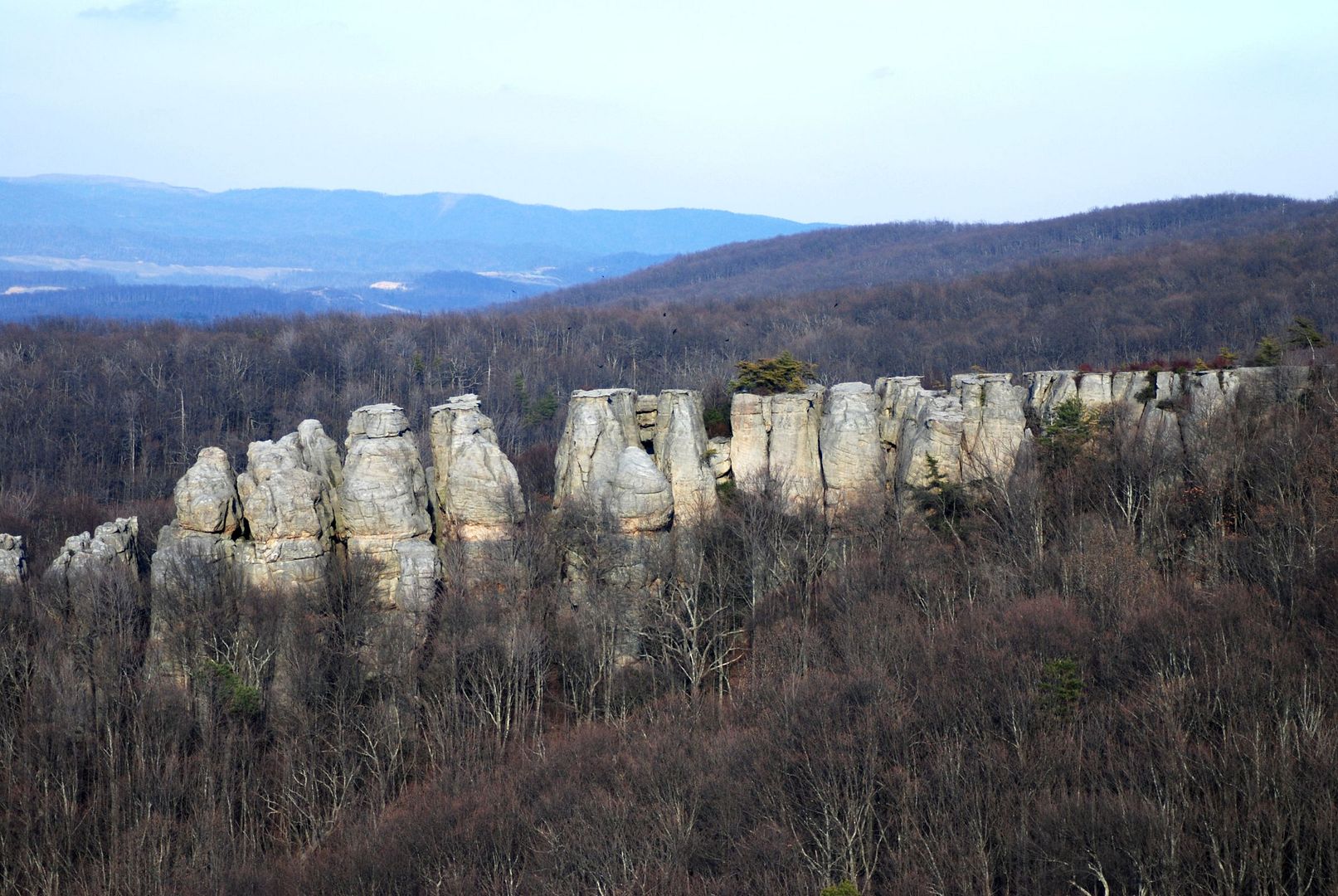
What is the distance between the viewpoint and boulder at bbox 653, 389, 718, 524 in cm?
3656

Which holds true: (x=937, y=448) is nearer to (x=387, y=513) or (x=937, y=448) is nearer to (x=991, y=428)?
(x=991, y=428)

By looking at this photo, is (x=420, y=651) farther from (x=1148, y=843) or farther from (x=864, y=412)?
(x=1148, y=843)

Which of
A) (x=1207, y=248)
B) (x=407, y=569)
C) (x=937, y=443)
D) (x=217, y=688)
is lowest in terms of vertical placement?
(x=217, y=688)

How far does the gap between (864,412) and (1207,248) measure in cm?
10073

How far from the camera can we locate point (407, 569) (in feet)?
104

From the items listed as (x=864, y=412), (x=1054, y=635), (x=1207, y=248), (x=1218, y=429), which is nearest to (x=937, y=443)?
(x=864, y=412)

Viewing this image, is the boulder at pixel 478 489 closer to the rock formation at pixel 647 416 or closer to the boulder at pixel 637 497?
the boulder at pixel 637 497

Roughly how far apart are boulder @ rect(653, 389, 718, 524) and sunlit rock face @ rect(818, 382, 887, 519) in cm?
414

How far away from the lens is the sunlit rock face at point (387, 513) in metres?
31.6

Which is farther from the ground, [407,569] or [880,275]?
[880,275]

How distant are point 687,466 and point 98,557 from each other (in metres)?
18.1

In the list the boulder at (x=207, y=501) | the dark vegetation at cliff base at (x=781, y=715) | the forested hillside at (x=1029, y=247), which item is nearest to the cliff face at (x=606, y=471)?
the boulder at (x=207, y=501)

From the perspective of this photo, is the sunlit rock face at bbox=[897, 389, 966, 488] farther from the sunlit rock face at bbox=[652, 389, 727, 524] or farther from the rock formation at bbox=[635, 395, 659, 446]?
the rock formation at bbox=[635, 395, 659, 446]

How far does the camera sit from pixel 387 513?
32281mm
